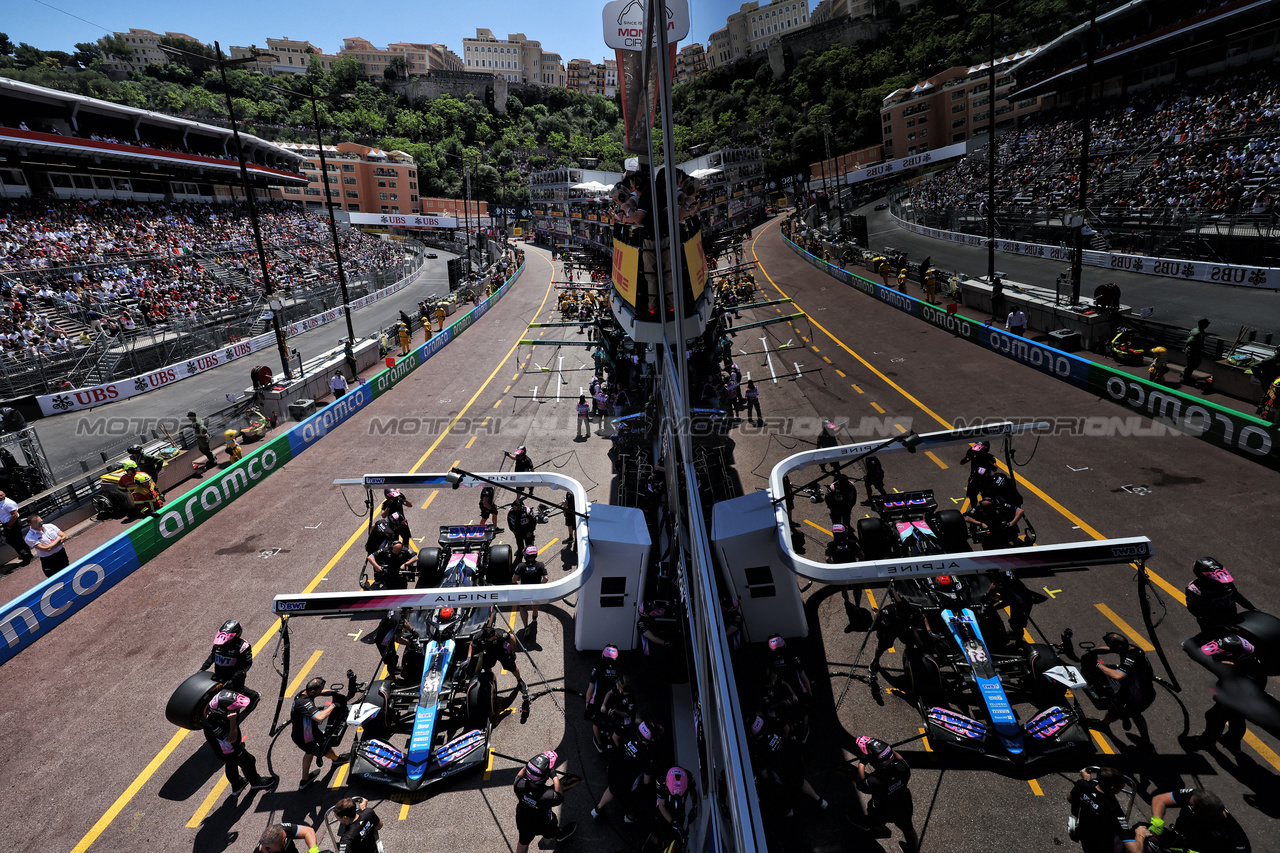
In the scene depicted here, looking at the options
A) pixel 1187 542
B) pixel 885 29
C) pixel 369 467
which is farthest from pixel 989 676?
pixel 885 29

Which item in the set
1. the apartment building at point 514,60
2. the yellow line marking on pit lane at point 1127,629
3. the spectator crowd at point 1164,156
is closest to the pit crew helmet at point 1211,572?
the yellow line marking on pit lane at point 1127,629

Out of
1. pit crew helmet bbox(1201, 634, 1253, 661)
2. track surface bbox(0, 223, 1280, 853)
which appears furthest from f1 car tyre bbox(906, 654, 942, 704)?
pit crew helmet bbox(1201, 634, 1253, 661)

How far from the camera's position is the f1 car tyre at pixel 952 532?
974cm

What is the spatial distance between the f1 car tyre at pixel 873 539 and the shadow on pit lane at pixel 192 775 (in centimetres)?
961

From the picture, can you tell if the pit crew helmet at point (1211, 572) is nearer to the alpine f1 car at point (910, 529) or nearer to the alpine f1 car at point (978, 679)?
the alpine f1 car at point (978, 679)

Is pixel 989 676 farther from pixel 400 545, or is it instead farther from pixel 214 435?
pixel 214 435

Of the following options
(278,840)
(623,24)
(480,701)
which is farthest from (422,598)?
(623,24)

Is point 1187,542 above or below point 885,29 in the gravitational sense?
below

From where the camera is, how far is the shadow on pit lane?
24.7 ft

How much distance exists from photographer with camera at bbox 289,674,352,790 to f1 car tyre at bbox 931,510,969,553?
29.7ft

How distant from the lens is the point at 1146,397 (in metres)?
15.2

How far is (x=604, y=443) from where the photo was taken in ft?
62.5

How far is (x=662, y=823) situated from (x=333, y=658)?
20.8ft

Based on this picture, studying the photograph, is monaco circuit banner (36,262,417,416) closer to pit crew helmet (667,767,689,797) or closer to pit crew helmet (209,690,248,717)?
pit crew helmet (209,690,248,717)
